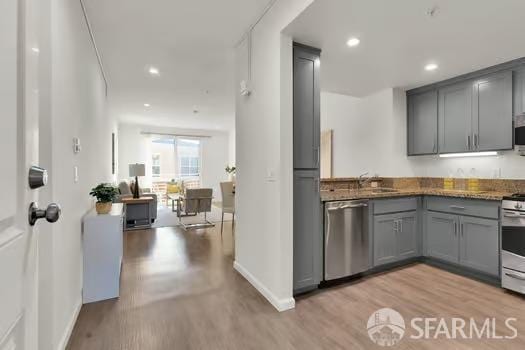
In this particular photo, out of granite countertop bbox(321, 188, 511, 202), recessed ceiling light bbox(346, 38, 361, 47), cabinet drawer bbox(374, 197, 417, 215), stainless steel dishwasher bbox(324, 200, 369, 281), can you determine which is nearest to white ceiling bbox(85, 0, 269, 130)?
recessed ceiling light bbox(346, 38, 361, 47)

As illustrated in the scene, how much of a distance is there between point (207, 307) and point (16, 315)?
74.5 inches

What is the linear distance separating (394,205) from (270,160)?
1.82 meters

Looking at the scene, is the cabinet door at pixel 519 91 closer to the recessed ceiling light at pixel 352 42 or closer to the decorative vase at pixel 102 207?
the recessed ceiling light at pixel 352 42

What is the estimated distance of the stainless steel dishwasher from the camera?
266 centimetres

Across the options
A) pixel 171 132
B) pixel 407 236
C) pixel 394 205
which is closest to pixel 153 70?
pixel 394 205

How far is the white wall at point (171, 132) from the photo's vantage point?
835 centimetres

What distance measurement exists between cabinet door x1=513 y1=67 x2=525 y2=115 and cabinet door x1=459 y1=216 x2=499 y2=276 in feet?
4.33

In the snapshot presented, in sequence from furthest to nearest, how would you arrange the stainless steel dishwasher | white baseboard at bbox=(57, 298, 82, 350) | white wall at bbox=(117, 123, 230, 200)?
white wall at bbox=(117, 123, 230, 200) → the stainless steel dishwasher → white baseboard at bbox=(57, 298, 82, 350)

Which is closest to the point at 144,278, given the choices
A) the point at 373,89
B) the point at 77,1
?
the point at 77,1

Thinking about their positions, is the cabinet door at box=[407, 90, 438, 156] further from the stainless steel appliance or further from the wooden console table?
the wooden console table

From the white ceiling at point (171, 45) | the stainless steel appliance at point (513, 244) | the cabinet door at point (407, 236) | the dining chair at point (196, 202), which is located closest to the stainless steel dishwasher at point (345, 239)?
the cabinet door at point (407, 236)

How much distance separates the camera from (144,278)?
2.94m

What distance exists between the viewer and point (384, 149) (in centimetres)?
407

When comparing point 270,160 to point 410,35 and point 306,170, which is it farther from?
point 410,35
